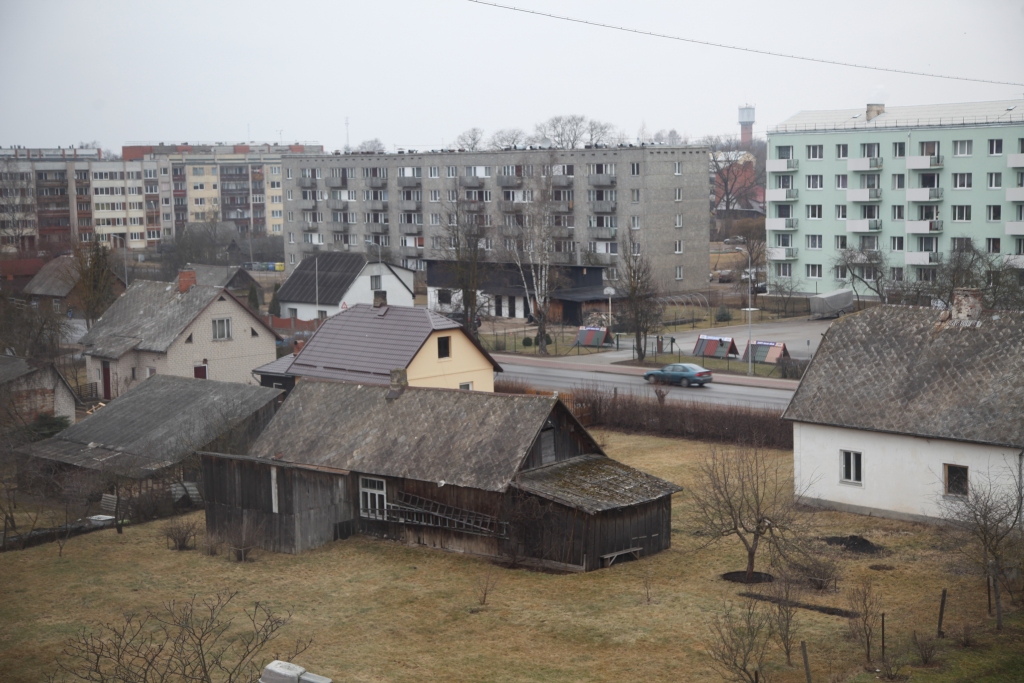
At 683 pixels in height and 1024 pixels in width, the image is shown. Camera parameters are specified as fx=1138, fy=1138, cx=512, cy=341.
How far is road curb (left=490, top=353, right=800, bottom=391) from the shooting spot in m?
52.2

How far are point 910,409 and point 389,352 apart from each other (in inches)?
754

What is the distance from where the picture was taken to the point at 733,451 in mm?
39094

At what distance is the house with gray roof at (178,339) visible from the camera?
52.0 m

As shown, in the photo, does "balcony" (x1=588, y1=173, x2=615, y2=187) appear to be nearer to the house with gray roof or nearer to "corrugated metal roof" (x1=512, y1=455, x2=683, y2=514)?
the house with gray roof

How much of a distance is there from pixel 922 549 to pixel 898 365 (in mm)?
5910

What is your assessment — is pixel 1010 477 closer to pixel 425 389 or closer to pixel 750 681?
pixel 750 681

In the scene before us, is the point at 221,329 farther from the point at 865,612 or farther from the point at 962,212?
the point at 962,212

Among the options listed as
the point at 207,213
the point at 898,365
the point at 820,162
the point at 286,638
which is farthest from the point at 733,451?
the point at 207,213

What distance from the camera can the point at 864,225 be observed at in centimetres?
7925

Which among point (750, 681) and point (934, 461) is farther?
point (934, 461)

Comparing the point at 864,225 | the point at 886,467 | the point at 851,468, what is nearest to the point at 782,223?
the point at 864,225

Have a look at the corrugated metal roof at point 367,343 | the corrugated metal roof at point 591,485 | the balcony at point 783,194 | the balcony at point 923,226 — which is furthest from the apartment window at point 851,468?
the balcony at point 783,194

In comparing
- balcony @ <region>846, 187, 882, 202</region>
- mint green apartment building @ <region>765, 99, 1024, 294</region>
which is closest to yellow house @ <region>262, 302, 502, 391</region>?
mint green apartment building @ <region>765, 99, 1024, 294</region>

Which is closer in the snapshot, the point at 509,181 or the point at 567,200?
the point at 567,200
